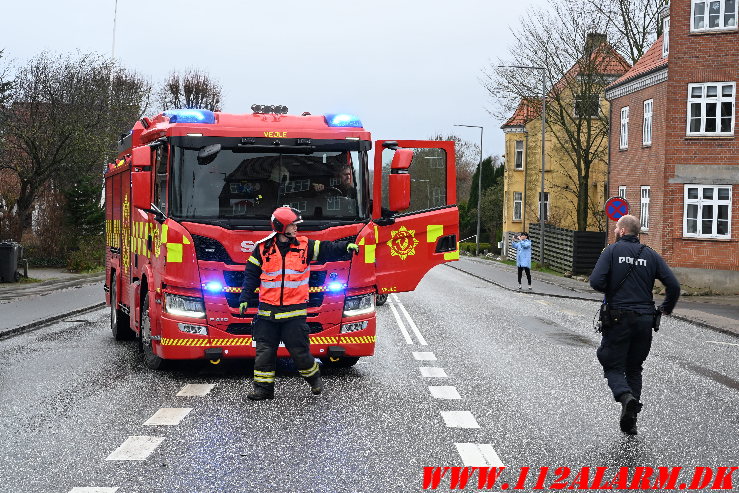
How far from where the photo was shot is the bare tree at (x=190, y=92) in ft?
234

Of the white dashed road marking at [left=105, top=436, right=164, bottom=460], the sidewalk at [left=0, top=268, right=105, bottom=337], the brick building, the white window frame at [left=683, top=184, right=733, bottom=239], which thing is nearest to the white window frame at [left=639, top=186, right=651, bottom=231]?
the brick building

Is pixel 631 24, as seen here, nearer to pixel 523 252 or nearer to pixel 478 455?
pixel 523 252

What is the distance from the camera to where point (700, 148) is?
32.7 meters

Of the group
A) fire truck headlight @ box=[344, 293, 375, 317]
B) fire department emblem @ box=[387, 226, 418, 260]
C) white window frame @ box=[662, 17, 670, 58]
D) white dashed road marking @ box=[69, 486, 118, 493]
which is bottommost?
white dashed road marking @ box=[69, 486, 118, 493]

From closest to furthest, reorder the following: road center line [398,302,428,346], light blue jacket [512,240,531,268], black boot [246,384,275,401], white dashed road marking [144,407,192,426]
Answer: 1. white dashed road marking [144,407,192,426]
2. black boot [246,384,275,401]
3. road center line [398,302,428,346]
4. light blue jacket [512,240,531,268]

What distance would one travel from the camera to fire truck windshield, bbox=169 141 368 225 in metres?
11.3

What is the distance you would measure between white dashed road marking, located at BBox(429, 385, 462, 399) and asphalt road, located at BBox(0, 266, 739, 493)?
0.13ft

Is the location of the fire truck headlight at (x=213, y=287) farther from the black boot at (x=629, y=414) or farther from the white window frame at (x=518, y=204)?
the white window frame at (x=518, y=204)

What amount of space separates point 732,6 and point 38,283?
22247 millimetres

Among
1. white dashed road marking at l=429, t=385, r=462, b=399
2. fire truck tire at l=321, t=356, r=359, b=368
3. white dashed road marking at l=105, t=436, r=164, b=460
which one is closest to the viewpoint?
white dashed road marking at l=105, t=436, r=164, b=460

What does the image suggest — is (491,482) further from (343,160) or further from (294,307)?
(343,160)

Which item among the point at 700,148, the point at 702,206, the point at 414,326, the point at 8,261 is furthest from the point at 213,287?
the point at 700,148

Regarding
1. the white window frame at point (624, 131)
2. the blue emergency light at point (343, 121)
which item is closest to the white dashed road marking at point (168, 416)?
the blue emergency light at point (343, 121)

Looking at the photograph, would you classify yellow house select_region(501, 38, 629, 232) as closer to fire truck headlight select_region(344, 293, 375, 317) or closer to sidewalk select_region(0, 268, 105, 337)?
sidewalk select_region(0, 268, 105, 337)
